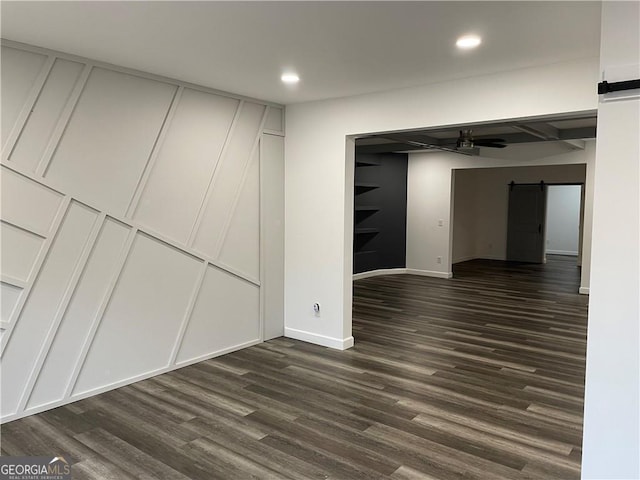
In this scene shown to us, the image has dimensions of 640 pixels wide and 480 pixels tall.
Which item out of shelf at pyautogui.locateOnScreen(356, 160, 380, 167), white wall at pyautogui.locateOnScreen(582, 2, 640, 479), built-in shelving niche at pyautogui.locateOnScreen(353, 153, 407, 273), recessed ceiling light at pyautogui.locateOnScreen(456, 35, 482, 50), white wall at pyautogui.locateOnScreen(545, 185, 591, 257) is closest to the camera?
white wall at pyautogui.locateOnScreen(582, 2, 640, 479)

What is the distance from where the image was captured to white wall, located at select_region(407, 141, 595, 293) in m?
8.47

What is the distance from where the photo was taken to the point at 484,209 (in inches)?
484

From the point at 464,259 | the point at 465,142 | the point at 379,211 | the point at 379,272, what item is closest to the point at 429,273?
the point at 379,272

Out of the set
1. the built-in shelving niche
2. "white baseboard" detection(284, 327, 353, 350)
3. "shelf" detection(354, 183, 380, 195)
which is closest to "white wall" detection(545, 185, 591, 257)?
the built-in shelving niche

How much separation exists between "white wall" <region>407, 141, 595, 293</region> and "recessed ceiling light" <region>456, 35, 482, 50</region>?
228 inches

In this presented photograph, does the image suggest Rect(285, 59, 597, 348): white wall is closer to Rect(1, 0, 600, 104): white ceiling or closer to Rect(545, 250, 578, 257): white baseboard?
Rect(1, 0, 600, 104): white ceiling

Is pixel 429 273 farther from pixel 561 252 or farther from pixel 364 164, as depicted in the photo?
pixel 561 252

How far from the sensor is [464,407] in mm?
3521

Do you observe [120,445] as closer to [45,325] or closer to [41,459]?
[41,459]

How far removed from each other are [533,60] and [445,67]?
0.62 meters

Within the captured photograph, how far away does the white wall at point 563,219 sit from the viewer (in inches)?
540

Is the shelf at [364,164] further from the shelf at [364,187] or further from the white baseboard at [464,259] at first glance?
the white baseboard at [464,259]

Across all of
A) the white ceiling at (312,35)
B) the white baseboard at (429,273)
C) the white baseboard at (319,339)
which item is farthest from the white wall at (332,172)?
the white baseboard at (429,273)

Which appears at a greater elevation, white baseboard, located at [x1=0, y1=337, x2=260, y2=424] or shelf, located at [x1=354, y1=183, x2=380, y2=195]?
shelf, located at [x1=354, y1=183, x2=380, y2=195]
